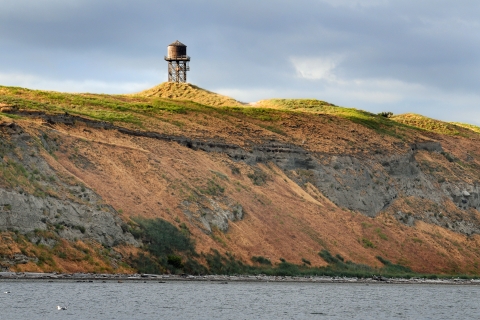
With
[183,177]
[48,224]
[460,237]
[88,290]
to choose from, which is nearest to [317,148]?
[460,237]

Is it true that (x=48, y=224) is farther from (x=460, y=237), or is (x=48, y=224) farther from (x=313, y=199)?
(x=460, y=237)

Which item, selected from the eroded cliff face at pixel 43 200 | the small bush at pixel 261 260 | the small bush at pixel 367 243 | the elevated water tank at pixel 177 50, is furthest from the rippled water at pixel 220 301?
the elevated water tank at pixel 177 50

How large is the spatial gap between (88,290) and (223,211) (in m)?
21.8

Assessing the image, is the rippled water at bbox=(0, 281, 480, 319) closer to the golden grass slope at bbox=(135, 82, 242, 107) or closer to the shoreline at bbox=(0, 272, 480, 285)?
the shoreline at bbox=(0, 272, 480, 285)

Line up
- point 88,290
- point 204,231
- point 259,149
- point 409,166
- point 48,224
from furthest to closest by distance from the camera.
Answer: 1. point 409,166
2. point 259,149
3. point 204,231
4. point 48,224
5. point 88,290

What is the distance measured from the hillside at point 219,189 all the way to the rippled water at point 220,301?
452 centimetres

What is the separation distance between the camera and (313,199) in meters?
80.9

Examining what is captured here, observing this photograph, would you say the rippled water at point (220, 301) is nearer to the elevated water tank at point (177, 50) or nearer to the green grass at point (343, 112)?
the green grass at point (343, 112)

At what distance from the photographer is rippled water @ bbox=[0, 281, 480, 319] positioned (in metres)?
41.2

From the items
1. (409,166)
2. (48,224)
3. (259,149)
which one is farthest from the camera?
(409,166)

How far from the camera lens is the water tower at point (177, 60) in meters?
107

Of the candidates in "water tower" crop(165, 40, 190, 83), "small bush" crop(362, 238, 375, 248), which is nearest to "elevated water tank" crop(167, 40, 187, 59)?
"water tower" crop(165, 40, 190, 83)

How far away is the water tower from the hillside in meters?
3.33

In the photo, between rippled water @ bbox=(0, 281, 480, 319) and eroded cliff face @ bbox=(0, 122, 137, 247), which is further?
eroded cliff face @ bbox=(0, 122, 137, 247)
